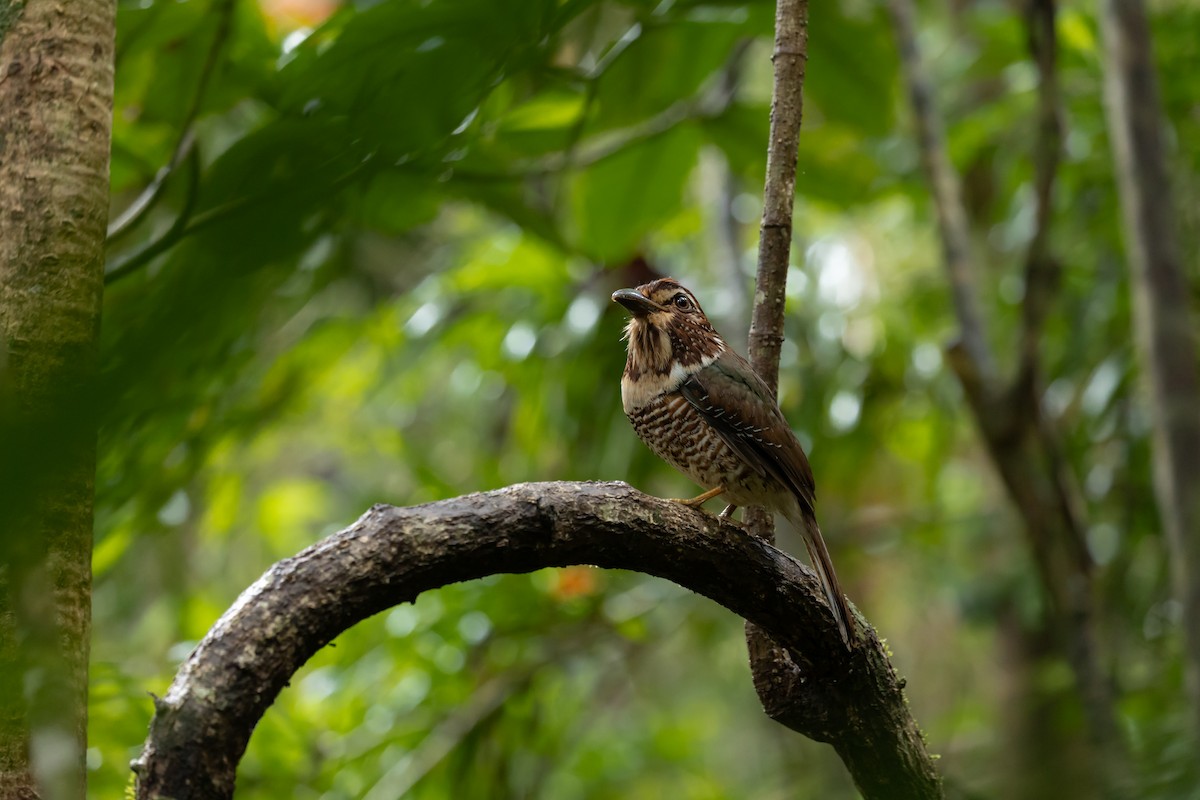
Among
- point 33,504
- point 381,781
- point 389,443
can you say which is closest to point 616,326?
point 389,443

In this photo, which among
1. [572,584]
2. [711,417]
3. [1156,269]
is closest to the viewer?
[711,417]

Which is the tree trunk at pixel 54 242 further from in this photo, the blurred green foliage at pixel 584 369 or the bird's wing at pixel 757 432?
the bird's wing at pixel 757 432

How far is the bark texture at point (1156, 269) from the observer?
8.72 ft

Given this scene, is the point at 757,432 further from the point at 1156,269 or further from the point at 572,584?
the point at 572,584

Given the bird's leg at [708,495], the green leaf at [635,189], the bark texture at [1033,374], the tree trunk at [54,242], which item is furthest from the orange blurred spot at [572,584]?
the tree trunk at [54,242]

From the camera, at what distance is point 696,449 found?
2240 mm

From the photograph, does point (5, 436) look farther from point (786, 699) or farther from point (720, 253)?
point (720, 253)

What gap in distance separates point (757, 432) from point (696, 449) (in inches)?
5.5

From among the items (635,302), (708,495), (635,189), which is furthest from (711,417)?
(635,189)

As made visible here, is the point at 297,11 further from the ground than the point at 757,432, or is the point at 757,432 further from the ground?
the point at 297,11

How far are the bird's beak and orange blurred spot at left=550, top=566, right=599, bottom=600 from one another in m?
1.53

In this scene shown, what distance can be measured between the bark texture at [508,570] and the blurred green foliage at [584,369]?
0.40 ft

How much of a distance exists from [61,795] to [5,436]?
1.88 feet

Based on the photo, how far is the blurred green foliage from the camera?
7.92ft
